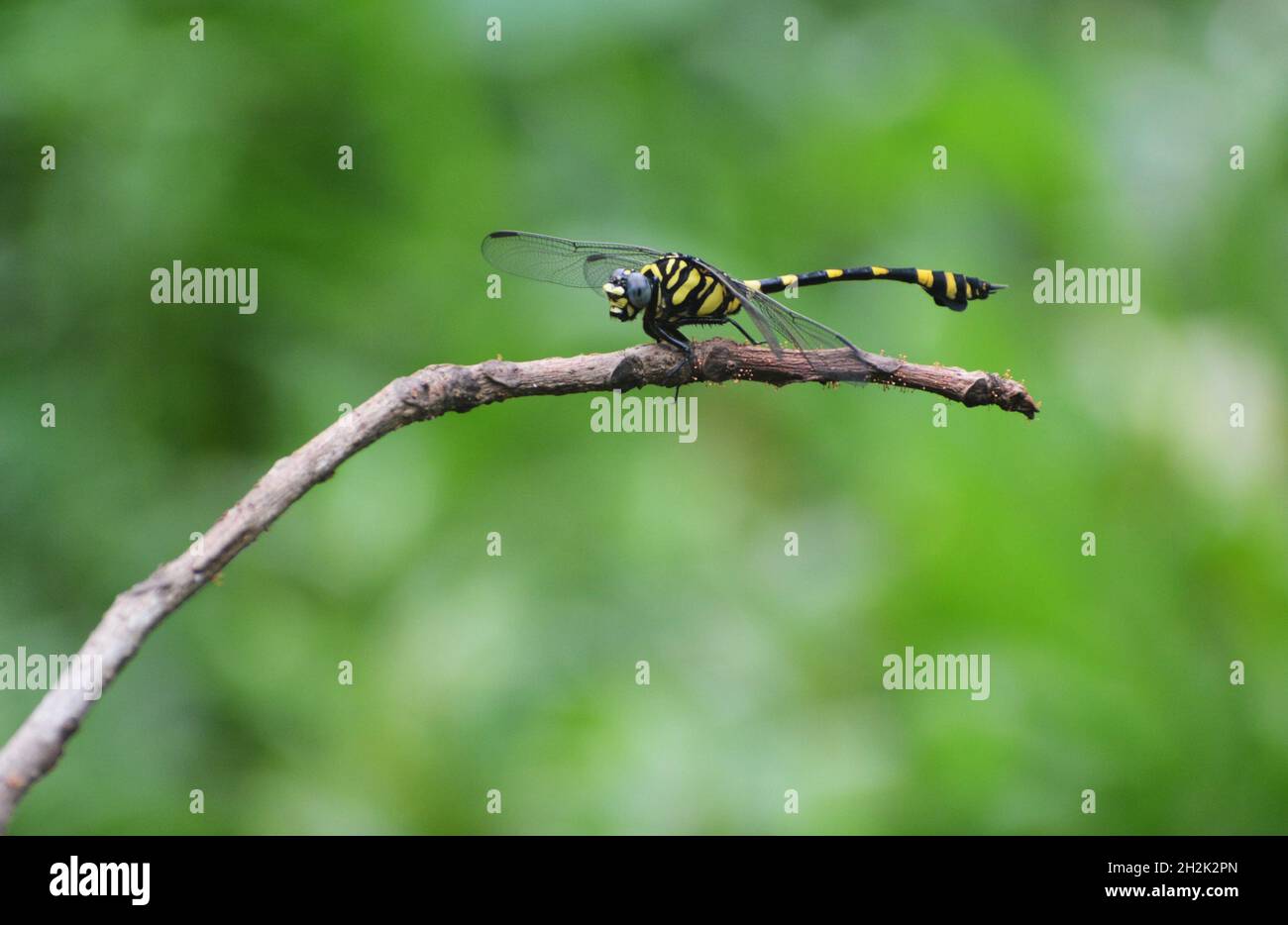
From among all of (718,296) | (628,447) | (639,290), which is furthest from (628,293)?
(628,447)

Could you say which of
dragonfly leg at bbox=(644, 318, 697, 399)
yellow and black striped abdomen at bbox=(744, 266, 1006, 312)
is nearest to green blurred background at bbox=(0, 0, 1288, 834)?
yellow and black striped abdomen at bbox=(744, 266, 1006, 312)

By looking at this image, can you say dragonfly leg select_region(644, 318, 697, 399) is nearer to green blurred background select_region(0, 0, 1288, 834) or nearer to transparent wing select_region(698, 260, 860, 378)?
transparent wing select_region(698, 260, 860, 378)

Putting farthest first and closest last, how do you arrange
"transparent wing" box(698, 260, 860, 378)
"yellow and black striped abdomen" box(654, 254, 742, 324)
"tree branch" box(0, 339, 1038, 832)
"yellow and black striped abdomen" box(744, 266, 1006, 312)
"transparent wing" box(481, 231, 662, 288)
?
"transparent wing" box(481, 231, 662, 288)
"yellow and black striped abdomen" box(744, 266, 1006, 312)
"yellow and black striped abdomen" box(654, 254, 742, 324)
"transparent wing" box(698, 260, 860, 378)
"tree branch" box(0, 339, 1038, 832)

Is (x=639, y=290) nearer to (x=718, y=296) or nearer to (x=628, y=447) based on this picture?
(x=718, y=296)

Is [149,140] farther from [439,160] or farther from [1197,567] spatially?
[1197,567]

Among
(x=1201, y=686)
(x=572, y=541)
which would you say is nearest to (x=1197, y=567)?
(x=1201, y=686)

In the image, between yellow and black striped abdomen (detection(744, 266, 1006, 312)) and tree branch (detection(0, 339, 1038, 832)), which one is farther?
yellow and black striped abdomen (detection(744, 266, 1006, 312))

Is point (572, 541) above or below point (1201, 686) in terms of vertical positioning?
above
